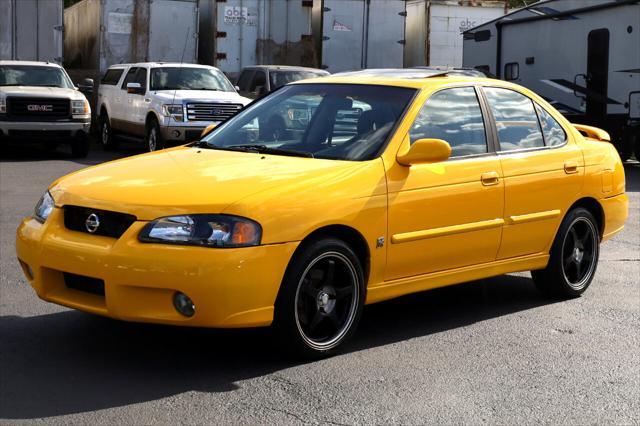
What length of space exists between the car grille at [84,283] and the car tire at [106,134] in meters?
16.6

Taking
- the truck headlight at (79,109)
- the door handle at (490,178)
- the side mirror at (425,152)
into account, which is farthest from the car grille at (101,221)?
the truck headlight at (79,109)

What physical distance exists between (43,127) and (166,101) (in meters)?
2.21

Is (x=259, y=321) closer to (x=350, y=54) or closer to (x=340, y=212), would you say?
(x=340, y=212)

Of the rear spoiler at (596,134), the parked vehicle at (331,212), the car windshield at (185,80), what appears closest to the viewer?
the parked vehicle at (331,212)

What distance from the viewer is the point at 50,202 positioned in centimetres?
580

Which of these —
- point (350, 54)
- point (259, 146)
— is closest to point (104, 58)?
point (350, 54)

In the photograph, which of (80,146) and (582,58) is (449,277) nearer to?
(80,146)

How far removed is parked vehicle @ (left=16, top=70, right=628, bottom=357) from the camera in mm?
5160

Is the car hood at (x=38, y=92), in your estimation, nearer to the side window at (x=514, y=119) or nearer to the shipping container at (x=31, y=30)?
the shipping container at (x=31, y=30)

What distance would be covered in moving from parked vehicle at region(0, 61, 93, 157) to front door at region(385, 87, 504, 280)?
1302 cm

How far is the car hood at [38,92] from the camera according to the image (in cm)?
1828

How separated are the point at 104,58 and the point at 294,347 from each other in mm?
19983

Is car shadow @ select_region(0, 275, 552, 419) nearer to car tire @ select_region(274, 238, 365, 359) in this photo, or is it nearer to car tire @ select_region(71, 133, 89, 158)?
car tire @ select_region(274, 238, 365, 359)

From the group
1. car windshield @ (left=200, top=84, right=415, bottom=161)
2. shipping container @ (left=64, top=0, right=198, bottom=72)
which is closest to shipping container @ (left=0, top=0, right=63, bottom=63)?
shipping container @ (left=64, top=0, right=198, bottom=72)
